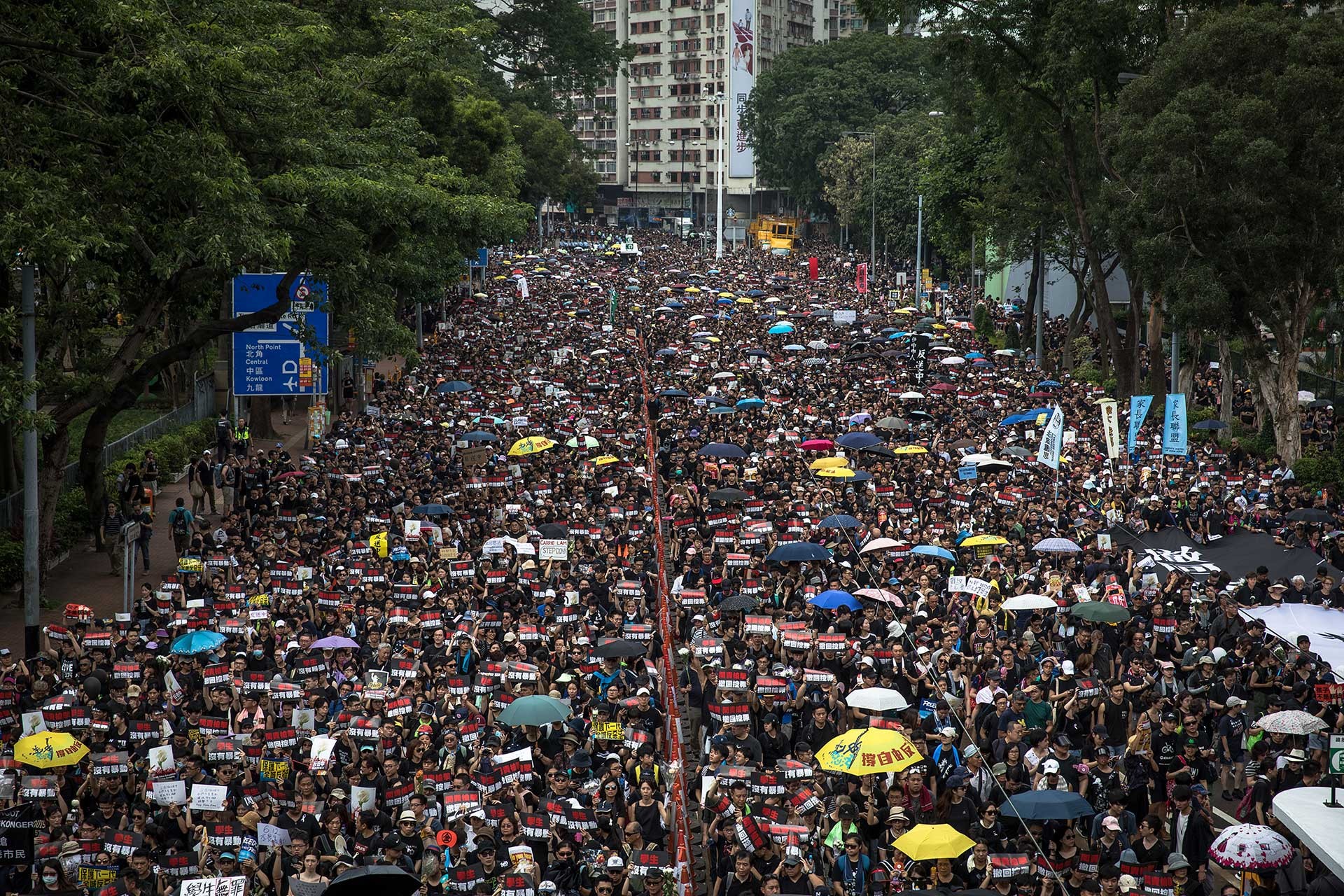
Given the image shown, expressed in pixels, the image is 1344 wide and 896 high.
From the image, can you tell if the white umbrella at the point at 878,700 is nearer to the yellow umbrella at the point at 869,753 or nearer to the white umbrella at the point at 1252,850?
the yellow umbrella at the point at 869,753

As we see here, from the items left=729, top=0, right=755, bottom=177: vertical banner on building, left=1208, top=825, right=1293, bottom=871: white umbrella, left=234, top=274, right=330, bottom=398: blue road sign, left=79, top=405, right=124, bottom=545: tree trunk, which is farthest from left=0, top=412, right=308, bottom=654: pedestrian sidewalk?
left=729, top=0, right=755, bottom=177: vertical banner on building

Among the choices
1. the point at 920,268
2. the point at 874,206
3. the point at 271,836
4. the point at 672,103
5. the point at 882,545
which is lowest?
the point at 271,836

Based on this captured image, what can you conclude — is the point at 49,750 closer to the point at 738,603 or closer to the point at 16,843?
the point at 16,843

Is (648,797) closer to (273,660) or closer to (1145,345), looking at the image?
(273,660)

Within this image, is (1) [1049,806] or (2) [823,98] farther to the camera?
(2) [823,98]

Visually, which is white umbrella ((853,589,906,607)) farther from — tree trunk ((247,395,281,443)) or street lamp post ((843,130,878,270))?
street lamp post ((843,130,878,270))


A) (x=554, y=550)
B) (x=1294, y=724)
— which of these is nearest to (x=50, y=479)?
(x=554, y=550)

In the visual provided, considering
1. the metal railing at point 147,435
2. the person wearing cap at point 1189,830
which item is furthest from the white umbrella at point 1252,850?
the metal railing at point 147,435
